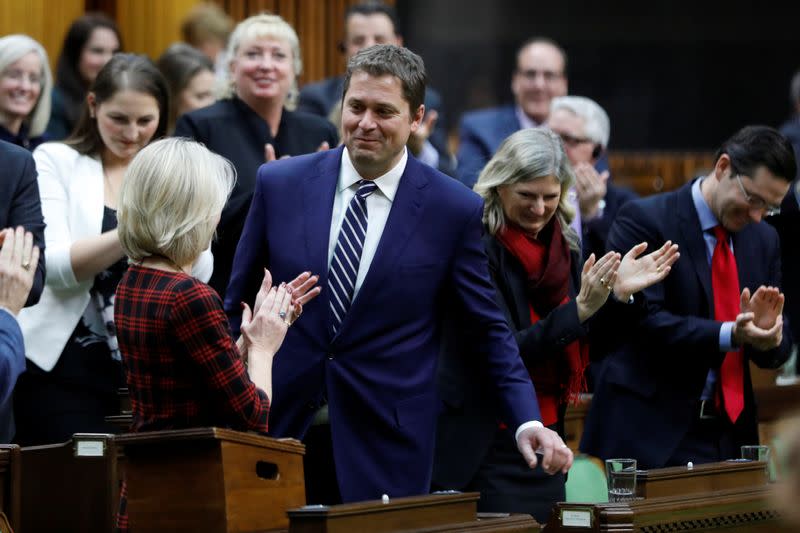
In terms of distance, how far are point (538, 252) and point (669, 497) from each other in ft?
3.04

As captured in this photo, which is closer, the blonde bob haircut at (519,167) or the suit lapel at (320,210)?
the suit lapel at (320,210)

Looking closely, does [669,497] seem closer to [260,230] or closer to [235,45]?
[260,230]

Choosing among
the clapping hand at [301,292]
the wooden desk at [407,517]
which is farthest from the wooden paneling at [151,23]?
the wooden desk at [407,517]

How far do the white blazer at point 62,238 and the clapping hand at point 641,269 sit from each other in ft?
4.18

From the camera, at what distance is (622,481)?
376 cm

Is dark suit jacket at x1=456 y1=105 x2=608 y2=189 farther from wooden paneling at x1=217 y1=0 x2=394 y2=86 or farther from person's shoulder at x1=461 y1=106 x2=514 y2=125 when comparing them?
wooden paneling at x1=217 y1=0 x2=394 y2=86

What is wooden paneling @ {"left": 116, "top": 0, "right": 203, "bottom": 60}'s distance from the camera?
8.06 m

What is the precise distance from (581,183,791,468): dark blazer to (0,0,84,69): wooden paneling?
3.59 metres

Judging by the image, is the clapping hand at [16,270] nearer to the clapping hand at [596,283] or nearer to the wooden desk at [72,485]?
the wooden desk at [72,485]

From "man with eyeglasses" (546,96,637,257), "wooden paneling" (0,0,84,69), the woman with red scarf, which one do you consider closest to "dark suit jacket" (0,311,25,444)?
the woman with red scarf

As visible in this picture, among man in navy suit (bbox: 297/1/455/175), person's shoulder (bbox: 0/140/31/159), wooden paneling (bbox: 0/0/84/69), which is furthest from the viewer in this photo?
wooden paneling (bbox: 0/0/84/69)

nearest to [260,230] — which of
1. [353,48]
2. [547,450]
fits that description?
[547,450]

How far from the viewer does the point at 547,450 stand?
346 cm

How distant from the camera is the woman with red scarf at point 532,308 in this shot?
13.6ft
